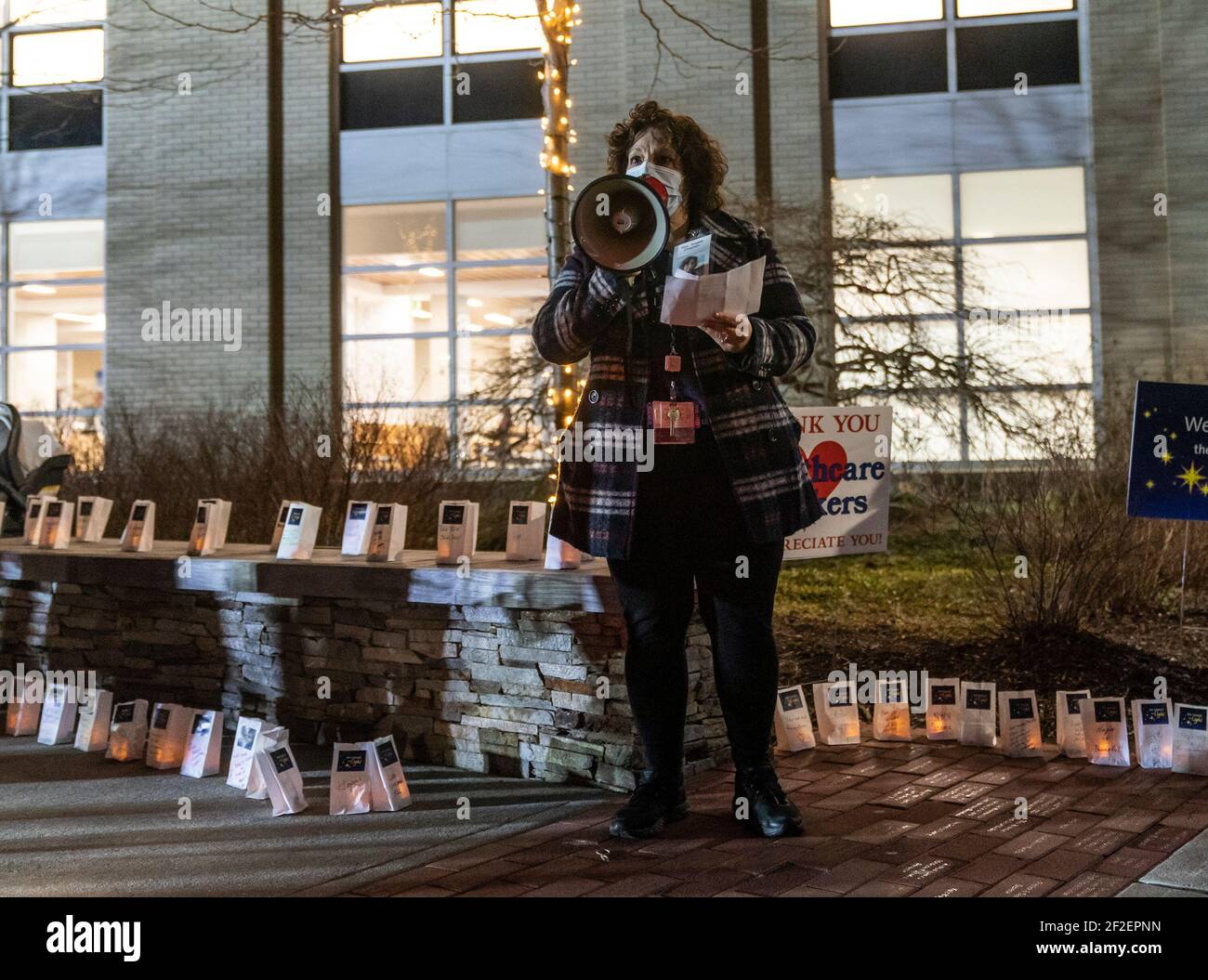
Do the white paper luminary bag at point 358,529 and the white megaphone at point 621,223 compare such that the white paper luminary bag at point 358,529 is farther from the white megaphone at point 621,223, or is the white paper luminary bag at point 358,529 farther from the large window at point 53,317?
the large window at point 53,317

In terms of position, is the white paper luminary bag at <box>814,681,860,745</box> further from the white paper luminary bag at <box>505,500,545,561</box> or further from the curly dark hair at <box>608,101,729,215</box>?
the curly dark hair at <box>608,101,729,215</box>

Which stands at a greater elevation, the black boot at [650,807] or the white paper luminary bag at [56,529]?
the white paper luminary bag at [56,529]

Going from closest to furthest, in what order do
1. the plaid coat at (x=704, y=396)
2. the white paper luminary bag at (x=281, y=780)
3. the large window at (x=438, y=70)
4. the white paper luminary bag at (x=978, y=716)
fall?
the plaid coat at (x=704, y=396) → the white paper luminary bag at (x=281, y=780) → the white paper luminary bag at (x=978, y=716) → the large window at (x=438, y=70)

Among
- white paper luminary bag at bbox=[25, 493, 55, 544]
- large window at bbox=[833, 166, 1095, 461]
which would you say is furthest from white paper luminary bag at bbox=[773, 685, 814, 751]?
large window at bbox=[833, 166, 1095, 461]

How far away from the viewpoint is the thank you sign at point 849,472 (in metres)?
5.02

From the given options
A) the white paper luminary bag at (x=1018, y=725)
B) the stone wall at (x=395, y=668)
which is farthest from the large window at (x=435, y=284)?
the white paper luminary bag at (x=1018, y=725)

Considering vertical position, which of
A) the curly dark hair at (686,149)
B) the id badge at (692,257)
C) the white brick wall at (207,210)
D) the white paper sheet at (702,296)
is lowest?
the white paper sheet at (702,296)

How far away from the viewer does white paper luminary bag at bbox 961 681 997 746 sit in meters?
4.57

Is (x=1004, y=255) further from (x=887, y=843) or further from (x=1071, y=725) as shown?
(x=887, y=843)

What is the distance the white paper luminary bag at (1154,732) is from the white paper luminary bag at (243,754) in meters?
3.05

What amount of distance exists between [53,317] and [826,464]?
1345cm
